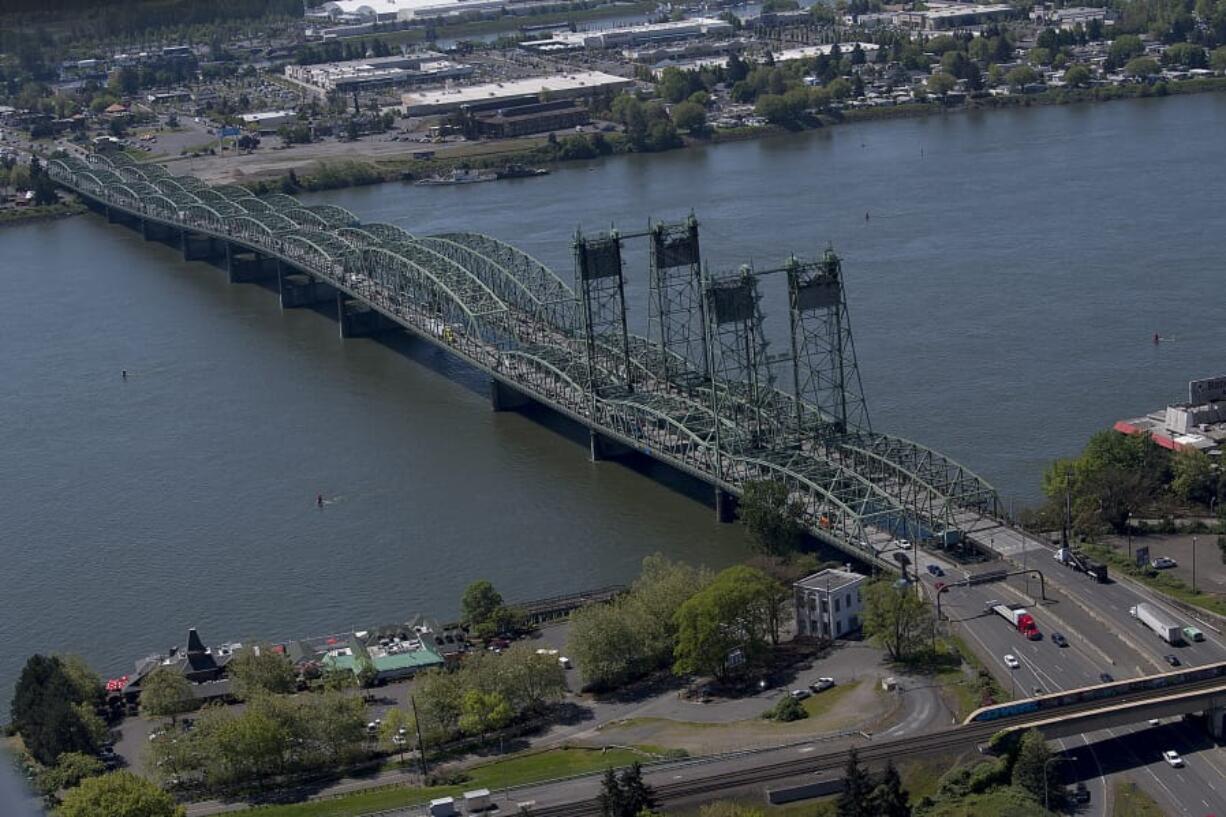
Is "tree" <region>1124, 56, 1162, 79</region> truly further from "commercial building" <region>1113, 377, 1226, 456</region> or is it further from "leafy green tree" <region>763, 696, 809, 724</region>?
"leafy green tree" <region>763, 696, 809, 724</region>

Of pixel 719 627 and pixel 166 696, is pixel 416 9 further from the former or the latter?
pixel 719 627

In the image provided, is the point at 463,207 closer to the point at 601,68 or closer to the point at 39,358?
the point at 39,358

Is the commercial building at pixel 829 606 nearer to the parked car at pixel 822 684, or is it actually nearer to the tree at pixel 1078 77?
the parked car at pixel 822 684

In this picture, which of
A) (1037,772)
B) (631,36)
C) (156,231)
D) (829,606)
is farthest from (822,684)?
(631,36)

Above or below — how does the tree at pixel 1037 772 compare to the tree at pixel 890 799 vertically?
below

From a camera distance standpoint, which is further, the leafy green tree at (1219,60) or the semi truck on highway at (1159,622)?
the leafy green tree at (1219,60)

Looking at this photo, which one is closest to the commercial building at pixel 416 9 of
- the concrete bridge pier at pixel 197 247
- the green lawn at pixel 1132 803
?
the concrete bridge pier at pixel 197 247
